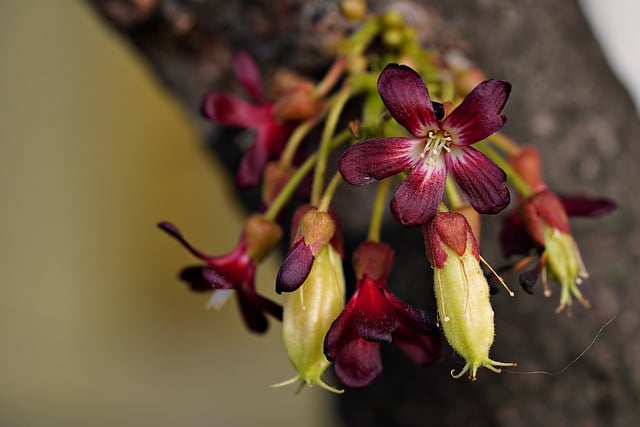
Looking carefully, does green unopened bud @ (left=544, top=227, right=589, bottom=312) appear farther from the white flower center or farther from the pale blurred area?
the pale blurred area

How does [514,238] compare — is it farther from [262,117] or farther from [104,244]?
[104,244]

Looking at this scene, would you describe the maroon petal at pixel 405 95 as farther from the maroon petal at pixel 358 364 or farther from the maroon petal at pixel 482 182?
the maroon petal at pixel 358 364

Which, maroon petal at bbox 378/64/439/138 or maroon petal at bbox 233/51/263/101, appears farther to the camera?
maroon petal at bbox 233/51/263/101

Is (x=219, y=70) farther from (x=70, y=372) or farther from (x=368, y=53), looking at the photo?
(x=70, y=372)

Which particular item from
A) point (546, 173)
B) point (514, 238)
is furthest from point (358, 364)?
point (546, 173)

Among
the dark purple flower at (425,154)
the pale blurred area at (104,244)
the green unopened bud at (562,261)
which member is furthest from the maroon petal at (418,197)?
the pale blurred area at (104,244)

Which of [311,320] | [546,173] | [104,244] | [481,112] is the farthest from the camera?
[104,244]

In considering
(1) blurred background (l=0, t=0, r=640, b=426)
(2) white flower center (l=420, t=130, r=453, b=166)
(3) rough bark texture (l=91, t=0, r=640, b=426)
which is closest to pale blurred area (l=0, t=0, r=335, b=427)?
(1) blurred background (l=0, t=0, r=640, b=426)

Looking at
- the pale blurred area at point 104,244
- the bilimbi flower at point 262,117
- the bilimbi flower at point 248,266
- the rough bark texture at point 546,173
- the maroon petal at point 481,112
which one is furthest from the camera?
the pale blurred area at point 104,244
